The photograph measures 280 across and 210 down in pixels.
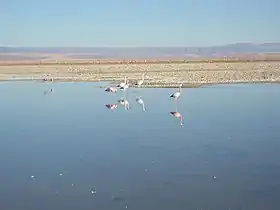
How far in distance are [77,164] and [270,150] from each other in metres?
3.06

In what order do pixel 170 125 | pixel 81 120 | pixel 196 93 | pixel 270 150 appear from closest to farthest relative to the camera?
pixel 270 150 < pixel 170 125 < pixel 81 120 < pixel 196 93

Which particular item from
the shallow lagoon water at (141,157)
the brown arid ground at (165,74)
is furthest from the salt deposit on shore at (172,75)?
the shallow lagoon water at (141,157)

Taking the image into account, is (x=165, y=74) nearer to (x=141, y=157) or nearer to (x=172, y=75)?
(x=172, y=75)

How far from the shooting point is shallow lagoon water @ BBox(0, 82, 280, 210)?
6.78 metres

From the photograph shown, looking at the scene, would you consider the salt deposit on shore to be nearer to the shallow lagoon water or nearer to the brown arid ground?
the brown arid ground

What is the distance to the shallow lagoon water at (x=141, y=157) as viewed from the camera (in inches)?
267

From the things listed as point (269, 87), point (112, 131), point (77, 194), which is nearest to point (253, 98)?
point (269, 87)

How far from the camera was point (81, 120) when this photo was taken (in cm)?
1271

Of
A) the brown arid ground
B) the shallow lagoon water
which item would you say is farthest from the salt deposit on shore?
the shallow lagoon water

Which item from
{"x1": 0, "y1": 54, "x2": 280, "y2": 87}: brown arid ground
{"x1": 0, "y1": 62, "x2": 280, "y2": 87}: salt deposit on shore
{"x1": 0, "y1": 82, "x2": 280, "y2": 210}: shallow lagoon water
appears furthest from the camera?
{"x1": 0, "y1": 54, "x2": 280, "y2": 87}: brown arid ground

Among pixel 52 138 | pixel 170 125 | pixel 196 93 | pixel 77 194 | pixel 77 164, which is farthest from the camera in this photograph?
pixel 196 93

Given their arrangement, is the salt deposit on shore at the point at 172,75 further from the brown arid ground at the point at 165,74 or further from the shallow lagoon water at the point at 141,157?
the shallow lagoon water at the point at 141,157

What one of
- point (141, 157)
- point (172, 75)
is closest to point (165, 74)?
point (172, 75)

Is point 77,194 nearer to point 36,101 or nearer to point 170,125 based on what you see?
point 170,125
